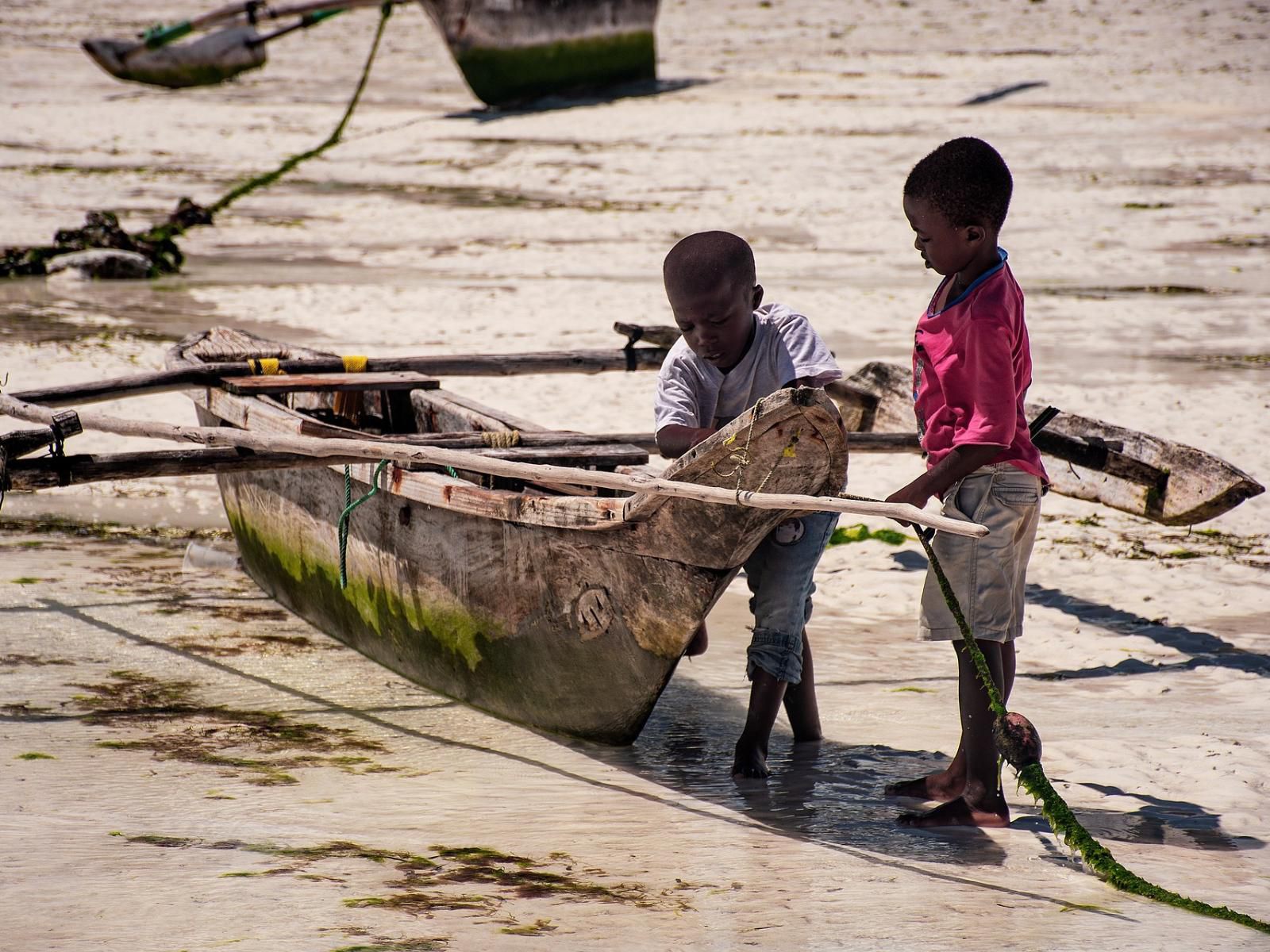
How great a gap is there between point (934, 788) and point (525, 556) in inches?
48.0

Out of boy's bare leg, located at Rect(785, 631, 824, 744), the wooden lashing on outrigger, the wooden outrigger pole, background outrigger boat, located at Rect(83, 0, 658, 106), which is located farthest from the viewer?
background outrigger boat, located at Rect(83, 0, 658, 106)

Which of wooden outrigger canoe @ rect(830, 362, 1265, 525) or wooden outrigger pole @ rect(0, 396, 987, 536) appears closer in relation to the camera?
wooden outrigger pole @ rect(0, 396, 987, 536)

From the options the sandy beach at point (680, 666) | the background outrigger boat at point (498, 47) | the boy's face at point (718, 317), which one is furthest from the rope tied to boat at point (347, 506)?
the background outrigger boat at point (498, 47)

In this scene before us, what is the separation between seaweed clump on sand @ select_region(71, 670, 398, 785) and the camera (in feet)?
12.2

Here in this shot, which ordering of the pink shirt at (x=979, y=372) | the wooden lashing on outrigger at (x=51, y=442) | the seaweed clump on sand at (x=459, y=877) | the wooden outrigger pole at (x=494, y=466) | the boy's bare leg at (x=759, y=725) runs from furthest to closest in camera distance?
1. the wooden lashing on outrigger at (x=51, y=442)
2. the boy's bare leg at (x=759, y=725)
3. the pink shirt at (x=979, y=372)
4. the wooden outrigger pole at (x=494, y=466)
5. the seaweed clump on sand at (x=459, y=877)

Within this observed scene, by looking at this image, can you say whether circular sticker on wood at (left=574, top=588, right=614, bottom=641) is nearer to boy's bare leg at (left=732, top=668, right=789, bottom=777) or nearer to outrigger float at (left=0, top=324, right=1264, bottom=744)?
outrigger float at (left=0, top=324, right=1264, bottom=744)

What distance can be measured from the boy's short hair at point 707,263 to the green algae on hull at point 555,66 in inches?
561

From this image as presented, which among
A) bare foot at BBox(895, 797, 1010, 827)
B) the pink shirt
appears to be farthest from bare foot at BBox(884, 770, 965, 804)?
the pink shirt

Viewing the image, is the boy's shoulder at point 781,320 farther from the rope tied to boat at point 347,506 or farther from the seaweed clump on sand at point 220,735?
the seaweed clump on sand at point 220,735

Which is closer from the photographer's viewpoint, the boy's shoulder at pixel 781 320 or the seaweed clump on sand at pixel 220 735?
the boy's shoulder at pixel 781 320

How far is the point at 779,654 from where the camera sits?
3.47m

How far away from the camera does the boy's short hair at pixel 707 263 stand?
324 cm

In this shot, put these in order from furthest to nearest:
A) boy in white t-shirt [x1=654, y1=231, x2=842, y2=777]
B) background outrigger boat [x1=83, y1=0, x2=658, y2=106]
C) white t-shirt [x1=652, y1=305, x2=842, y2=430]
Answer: background outrigger boat [x1=83, y1=0, x2=658, y2=106]
white t-shirt [x1=652, y1=305, x2=842, y2=430]
boy in white t-shirt [x1=654, y1=231, x2=842, y2=777]

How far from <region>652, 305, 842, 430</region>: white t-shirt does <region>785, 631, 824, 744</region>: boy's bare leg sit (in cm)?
79
